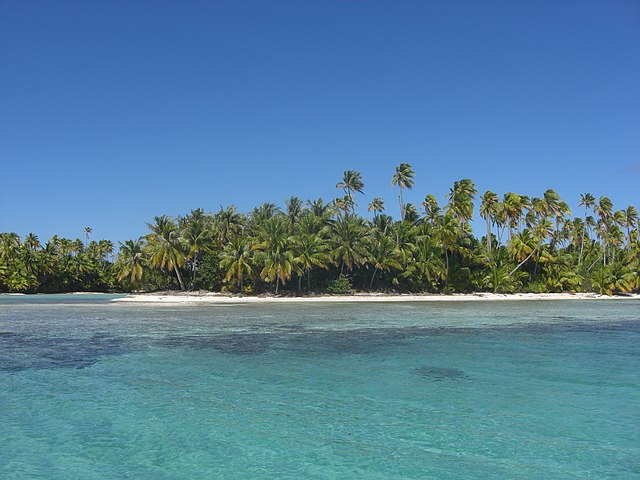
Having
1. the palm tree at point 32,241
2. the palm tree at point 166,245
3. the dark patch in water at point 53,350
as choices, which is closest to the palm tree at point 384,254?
the palm tree at point 166,245

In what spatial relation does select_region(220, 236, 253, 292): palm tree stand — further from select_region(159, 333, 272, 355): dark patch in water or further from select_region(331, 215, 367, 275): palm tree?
select_region(159, 333, 272, 355): dark patch in water

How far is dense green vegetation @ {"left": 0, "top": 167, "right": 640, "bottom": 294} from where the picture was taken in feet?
187

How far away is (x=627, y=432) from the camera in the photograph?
9211 millimetres

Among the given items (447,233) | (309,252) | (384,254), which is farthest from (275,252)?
(447,233)

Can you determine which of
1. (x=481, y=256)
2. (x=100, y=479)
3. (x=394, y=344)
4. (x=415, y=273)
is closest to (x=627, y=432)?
(x=100, y=479)

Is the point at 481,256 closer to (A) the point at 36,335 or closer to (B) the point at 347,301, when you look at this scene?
(B) the point at 347,301

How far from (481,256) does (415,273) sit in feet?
31.9

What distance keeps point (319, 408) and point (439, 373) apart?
16.9 ft

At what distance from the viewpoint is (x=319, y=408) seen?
35.8 ft

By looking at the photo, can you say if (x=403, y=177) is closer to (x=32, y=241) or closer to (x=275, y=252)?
(x=275, y=252)

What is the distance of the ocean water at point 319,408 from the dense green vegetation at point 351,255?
3506 cm

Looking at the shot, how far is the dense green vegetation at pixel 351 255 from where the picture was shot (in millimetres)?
56938

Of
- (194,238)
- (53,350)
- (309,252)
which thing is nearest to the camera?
(53,350)

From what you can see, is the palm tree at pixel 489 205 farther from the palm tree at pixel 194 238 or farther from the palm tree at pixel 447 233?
the palm tree at pixel 194 238
